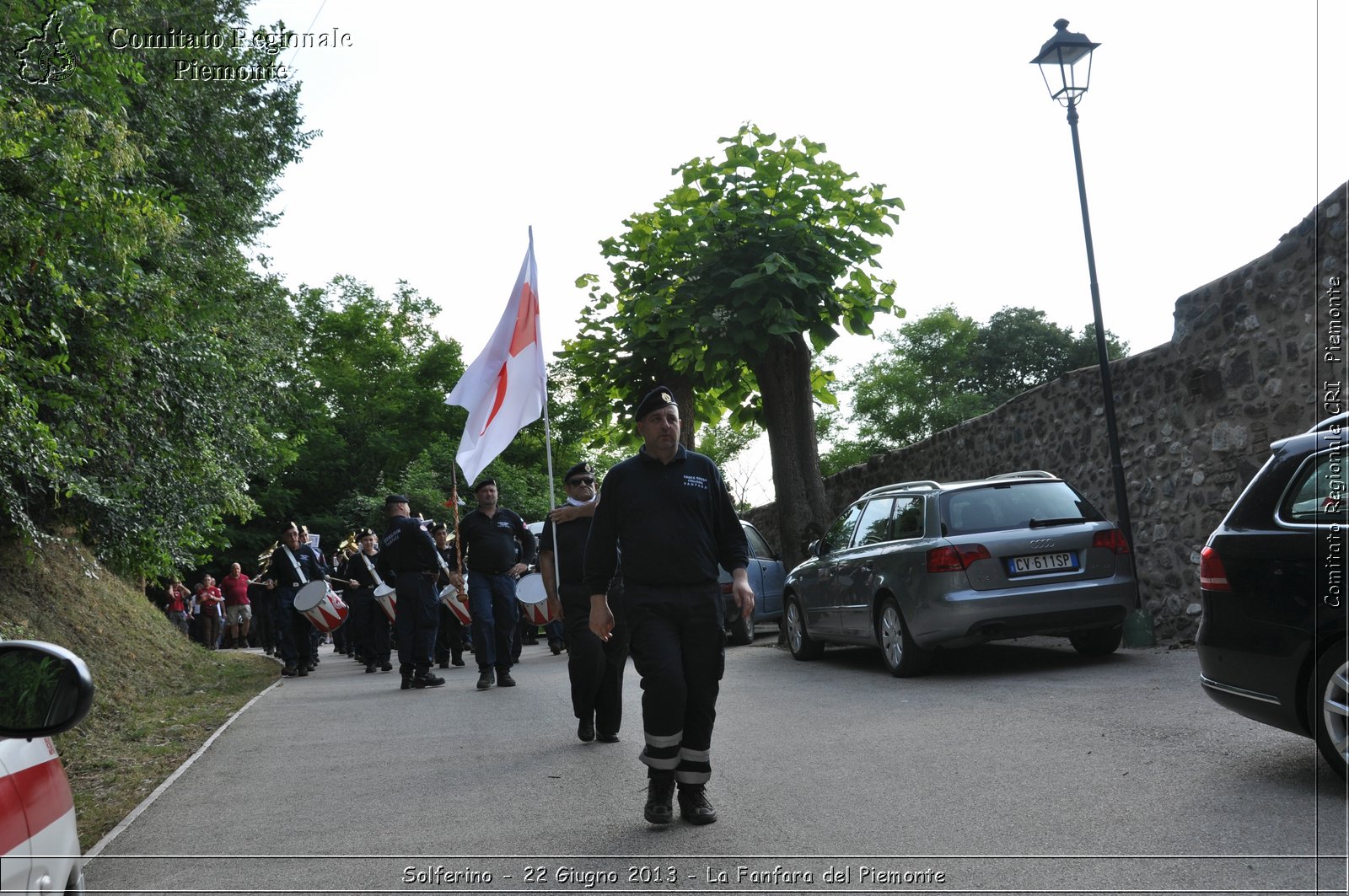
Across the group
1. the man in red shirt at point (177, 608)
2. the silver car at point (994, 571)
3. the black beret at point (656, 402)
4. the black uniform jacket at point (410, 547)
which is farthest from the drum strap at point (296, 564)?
the man in red shirt at point (177, 608)

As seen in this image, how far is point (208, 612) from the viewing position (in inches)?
1299

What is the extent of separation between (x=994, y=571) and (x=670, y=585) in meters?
5.23

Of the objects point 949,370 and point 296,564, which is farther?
point 949,370

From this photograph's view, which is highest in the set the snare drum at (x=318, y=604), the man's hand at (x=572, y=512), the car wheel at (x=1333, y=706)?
the man's hand at (x=572, y=512)

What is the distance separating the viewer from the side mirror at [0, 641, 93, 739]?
2652mm

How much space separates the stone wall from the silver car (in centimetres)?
133

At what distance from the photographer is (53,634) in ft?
41.5

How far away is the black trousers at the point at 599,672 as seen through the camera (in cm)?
820

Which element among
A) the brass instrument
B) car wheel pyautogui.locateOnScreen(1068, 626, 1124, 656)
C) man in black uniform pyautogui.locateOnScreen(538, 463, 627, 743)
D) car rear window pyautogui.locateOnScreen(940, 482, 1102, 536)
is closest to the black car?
man in black uniform pyautogui.locateOnScreen(538, 463, 627, 743)

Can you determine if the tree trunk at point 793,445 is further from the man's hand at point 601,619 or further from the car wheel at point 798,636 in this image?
the man's hand at point 601,619

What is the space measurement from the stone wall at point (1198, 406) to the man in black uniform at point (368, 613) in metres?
9.09

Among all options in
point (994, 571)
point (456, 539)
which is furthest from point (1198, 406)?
point (456, 539)

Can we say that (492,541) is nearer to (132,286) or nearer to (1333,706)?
(132,286)

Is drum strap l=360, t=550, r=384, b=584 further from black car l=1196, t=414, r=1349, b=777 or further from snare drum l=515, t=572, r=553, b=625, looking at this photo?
black car l=1196, t=414, r=1349, b=777
